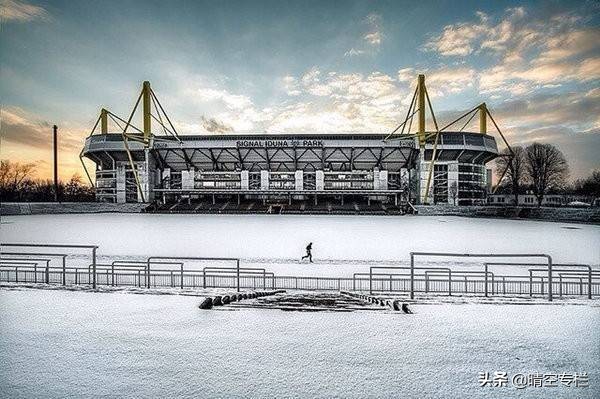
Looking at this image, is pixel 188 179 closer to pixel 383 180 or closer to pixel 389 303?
pixel 383 180

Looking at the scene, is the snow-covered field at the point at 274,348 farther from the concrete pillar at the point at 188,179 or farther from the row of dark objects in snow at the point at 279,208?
the concrete pillar at the point at 188,179

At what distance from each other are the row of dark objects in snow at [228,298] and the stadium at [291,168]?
6083 centimetres

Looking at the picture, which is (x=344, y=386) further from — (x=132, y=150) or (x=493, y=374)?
(x=132, y=150)

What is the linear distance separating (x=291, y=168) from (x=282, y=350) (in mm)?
75329

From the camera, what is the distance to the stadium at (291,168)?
242 ft

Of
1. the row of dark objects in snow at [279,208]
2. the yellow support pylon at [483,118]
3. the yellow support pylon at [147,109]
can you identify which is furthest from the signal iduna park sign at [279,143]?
the yellow support pylon at [483,118]

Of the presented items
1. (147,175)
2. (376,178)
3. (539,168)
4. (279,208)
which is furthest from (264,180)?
(539,168)

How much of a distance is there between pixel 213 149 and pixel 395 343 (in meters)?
A: 75.3

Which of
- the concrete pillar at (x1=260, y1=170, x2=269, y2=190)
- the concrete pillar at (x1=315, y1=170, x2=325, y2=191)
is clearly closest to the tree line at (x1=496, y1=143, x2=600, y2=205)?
the concrete pillar at (x1=315, y1=170, x2=325, y2=191)

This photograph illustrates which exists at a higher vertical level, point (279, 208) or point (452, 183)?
point (452, 183)

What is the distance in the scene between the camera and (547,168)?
75.4 metres

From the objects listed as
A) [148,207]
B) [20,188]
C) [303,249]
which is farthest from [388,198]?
[20,188]

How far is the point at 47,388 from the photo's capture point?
204 inches

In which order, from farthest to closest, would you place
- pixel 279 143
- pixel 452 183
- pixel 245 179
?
1. pixel 245 179
2. pixel 279 143
3. pixel 452 183
